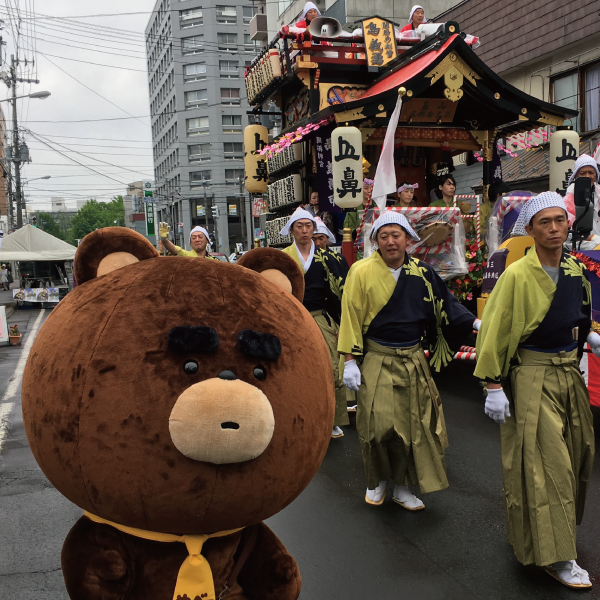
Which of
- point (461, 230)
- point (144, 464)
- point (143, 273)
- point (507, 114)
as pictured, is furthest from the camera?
point (507, 114)

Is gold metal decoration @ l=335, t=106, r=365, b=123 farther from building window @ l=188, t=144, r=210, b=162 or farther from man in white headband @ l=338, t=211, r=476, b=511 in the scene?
building window @ l=188, t=144, r=210, b=162

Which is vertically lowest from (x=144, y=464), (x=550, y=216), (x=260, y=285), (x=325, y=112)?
(x=144, y=464)

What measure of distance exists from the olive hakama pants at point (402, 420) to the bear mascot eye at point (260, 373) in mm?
2171

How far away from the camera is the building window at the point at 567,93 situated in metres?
13.7

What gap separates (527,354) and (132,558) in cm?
214

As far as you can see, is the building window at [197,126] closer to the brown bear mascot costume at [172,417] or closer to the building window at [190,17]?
the building window at [190,17]

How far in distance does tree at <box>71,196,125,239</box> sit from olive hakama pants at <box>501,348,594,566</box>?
240ft

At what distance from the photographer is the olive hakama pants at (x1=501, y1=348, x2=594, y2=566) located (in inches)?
113

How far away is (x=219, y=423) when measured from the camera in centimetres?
154

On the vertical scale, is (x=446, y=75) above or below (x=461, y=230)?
above

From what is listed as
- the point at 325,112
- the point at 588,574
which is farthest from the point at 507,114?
the point at 588,574

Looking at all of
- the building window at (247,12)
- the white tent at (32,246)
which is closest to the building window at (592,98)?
the white tent at (32,246)

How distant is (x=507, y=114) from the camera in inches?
361

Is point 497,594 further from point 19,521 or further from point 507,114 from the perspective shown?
point 507,114
